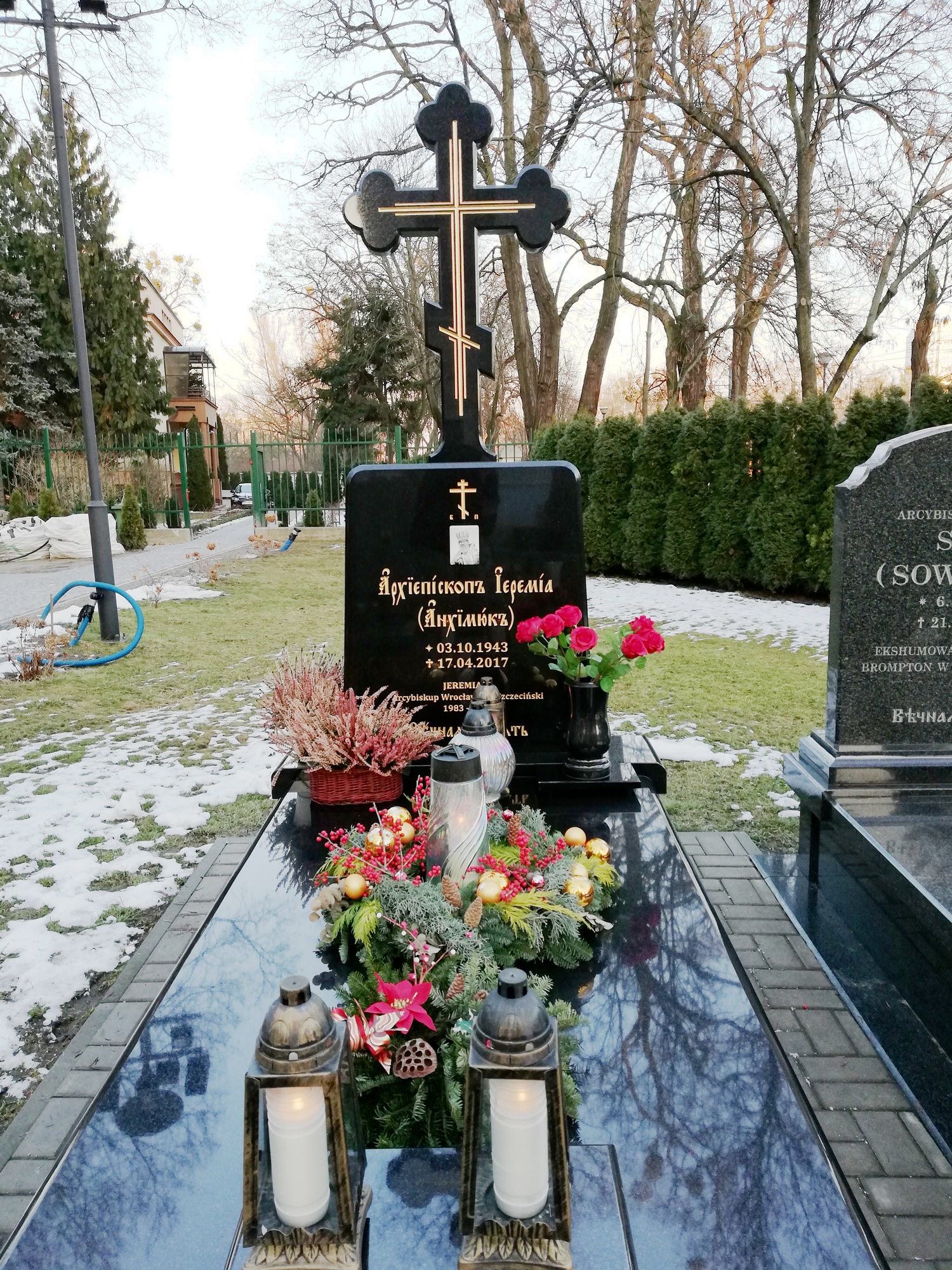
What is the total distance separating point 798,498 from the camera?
11.7 metres

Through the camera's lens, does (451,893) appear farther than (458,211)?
No

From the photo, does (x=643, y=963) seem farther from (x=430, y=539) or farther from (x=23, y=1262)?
(x=430, y=539)

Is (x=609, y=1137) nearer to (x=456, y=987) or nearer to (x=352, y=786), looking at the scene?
(x=456, y=987)

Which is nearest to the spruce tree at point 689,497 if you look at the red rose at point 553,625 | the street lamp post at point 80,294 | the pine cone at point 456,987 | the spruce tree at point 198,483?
the street lamp post at point 80,294

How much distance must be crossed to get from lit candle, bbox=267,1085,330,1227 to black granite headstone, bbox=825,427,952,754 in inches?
119

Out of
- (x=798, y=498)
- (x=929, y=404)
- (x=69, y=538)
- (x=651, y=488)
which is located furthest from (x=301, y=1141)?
(x=69, y=538)

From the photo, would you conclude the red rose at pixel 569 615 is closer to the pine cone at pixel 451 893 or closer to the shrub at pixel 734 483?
the pine cone at pixel 451 893

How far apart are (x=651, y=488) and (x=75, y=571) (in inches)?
377

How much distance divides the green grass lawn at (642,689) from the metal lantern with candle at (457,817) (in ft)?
8.09

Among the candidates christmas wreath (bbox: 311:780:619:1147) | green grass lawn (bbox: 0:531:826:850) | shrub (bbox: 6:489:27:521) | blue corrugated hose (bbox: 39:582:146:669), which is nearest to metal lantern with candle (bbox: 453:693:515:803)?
christmas wreath (bbox: 311:780:619:1147)

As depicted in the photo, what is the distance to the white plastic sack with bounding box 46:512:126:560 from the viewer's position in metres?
17.3

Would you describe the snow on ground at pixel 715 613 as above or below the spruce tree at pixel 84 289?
below

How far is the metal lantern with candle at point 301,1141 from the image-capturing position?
1.28m

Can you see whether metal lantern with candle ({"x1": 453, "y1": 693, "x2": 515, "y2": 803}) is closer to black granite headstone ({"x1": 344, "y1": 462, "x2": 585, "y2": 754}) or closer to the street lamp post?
black granite headstone ({"x1": 344, "y1": 462, "x2": 585, "y2": 754})
